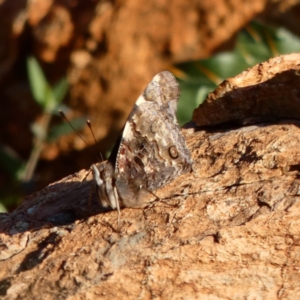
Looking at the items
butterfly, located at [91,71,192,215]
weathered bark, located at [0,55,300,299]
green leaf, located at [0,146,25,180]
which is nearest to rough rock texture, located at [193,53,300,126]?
weathered bark, located at [0,55,300,299]

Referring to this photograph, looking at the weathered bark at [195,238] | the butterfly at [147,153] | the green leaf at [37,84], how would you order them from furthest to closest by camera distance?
the green leaf at [37,84] < the butterfly at [147,153] < the weathered bark at [195,238]

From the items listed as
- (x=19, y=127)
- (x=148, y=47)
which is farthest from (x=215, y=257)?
(x=19, y=127)

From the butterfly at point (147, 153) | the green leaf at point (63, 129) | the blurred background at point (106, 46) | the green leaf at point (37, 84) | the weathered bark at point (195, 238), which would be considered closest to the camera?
the weathered bark at point (195, 238)

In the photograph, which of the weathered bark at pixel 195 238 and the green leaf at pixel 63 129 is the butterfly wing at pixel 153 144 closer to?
the weathered bark at pixel 195 238

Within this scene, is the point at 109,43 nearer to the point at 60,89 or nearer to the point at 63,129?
the point at 60,89

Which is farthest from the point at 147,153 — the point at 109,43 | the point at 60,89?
the point at 109,43

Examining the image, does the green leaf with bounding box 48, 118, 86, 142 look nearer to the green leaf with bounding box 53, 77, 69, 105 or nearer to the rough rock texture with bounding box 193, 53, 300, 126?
the green leaf with bounding box 53, 77, 69, 105

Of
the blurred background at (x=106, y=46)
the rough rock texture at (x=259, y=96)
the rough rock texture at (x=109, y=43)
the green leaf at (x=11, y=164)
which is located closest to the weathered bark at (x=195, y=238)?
the rough rock texture at (x=259, y=96)
